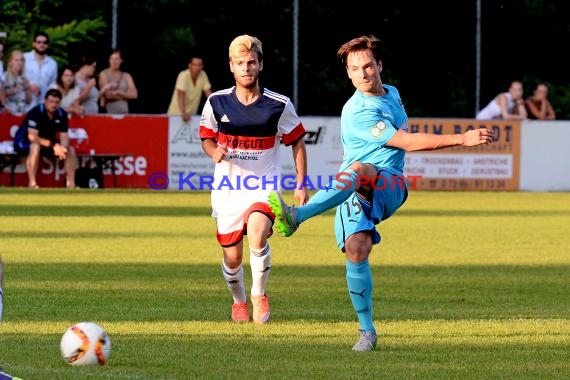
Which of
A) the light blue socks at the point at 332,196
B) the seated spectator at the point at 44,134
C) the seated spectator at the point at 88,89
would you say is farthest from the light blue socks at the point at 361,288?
the seated spectator at the point at 88,89

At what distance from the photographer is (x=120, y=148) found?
2714cm

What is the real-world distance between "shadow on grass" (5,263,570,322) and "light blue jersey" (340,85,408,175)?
1903 millimetres

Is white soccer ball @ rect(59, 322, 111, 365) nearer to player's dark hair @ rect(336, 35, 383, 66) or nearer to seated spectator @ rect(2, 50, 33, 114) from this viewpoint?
player's dark hair @ rect(336, 35, 383, 66)

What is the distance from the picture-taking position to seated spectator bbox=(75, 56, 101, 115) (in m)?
27.1

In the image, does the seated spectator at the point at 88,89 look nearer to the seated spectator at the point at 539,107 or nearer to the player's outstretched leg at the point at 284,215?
the seated spectator at the point at 539,107

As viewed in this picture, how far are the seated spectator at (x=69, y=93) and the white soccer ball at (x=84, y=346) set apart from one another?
18.5 metres

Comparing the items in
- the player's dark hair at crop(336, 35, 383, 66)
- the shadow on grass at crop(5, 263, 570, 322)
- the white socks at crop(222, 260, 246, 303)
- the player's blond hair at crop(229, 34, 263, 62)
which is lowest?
the shadow on grass at crop(5, 263, 570, 322)

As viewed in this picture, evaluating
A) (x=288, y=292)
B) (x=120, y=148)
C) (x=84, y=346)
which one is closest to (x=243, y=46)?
(x=288, y=292)

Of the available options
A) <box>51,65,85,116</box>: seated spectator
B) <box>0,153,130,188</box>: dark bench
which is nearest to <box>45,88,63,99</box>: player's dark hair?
<box>51,65,85,116</box>: seated spectator

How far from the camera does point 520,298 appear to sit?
500 inches

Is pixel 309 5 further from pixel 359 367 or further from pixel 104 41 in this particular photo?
pixel 359 367

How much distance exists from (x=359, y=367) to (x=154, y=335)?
1.83 m

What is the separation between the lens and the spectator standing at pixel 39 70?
1051 inches

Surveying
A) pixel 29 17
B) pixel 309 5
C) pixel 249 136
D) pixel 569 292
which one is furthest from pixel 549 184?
pixel 249 136
